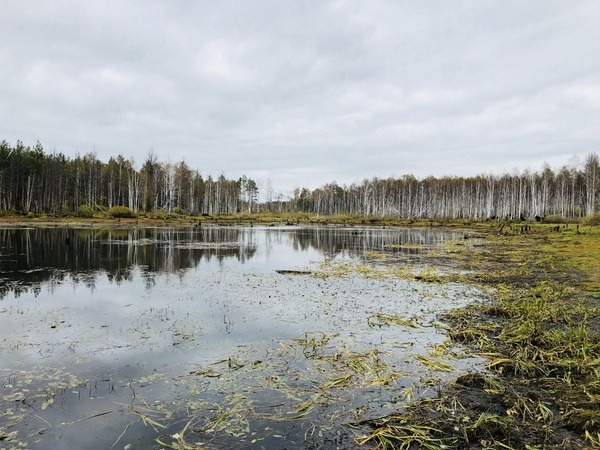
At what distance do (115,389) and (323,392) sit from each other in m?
4.09

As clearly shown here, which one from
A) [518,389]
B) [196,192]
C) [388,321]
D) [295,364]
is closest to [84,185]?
[196,192]

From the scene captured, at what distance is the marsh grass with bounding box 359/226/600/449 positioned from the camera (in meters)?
6.13

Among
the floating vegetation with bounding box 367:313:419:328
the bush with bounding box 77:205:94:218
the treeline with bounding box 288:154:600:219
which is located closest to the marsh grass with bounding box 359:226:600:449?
the floating vegetation with bounding box 367:313:419:328

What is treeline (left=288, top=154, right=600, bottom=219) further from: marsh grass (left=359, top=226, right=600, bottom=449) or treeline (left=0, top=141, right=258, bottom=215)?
marsh grass (left=359, top=226, right=600, bottom=449)

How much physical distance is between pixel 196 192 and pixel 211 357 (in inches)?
5024

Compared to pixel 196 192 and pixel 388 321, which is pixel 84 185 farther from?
pixel 388 321

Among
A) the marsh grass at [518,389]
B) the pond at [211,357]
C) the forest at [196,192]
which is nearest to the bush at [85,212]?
the forest at [196,192]

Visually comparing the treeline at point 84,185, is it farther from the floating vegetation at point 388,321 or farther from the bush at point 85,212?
the floating vegetation at point 388,321

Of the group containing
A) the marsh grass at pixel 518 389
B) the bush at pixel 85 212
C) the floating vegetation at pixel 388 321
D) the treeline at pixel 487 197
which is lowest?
the floating vegetation at pixel 388 321

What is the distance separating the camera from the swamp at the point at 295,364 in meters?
6.30

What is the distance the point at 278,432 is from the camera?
6.33 metres

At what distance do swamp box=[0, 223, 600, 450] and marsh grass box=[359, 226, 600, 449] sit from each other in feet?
0.12

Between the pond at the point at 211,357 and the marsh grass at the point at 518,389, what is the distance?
604 mm

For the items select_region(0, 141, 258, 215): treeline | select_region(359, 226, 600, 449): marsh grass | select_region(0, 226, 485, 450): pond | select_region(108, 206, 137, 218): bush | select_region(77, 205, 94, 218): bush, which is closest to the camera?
select_region(359, 226, 600, 449): marsh grass
